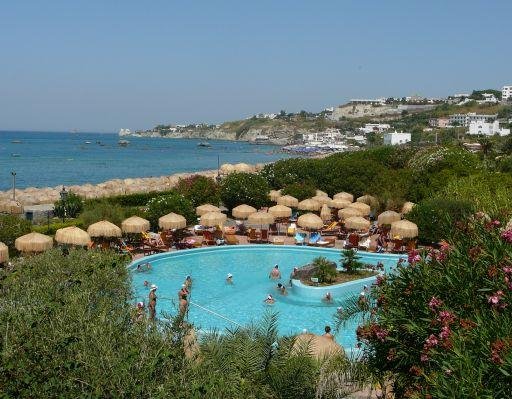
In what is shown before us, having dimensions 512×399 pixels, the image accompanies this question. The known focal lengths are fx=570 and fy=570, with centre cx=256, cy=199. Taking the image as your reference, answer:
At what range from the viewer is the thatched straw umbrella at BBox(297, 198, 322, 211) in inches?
1038

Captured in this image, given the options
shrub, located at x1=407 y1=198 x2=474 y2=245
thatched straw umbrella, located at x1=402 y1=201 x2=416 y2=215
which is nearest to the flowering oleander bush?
shrub, located at x1=407 y1=198 x2=474 y2=245

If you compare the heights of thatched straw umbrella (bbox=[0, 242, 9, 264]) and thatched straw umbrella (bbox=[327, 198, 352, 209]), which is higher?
thatched straw umbrella (bbox=[0, 242, 9, 264])

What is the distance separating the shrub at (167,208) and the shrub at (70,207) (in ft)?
12.6

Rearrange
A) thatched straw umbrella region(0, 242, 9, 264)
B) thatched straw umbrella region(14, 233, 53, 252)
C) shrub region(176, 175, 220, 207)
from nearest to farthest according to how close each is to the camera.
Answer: thatched straw umbrella region(0, 242, 9, 264) → thatched straw umbrella region(14, 233, 53, 252) → shrub region(176, 175, 220, 207)

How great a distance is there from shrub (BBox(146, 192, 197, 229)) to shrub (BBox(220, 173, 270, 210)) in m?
3.67

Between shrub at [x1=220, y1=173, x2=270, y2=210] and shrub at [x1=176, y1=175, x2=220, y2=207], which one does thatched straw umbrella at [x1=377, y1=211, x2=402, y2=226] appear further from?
shrub at [x1=176, y1=175, x2=220, y2=207]

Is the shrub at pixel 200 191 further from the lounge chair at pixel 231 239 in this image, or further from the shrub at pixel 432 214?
the shrub at pixel 432 214

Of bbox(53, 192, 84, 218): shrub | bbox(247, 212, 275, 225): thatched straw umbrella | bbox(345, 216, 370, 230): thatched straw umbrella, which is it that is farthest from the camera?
bbox(53, 192, 84, 218): shrub

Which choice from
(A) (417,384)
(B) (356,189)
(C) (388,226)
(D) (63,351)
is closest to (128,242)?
(C) (388,226)

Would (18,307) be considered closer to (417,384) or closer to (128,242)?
(417,384)

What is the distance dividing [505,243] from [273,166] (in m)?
27.4

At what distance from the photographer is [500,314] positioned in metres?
4.70

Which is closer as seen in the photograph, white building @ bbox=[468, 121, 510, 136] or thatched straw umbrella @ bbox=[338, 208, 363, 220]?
thatched straw umbrella @ bbox=[338, 208, 363, 220]

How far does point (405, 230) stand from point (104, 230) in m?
11.1
